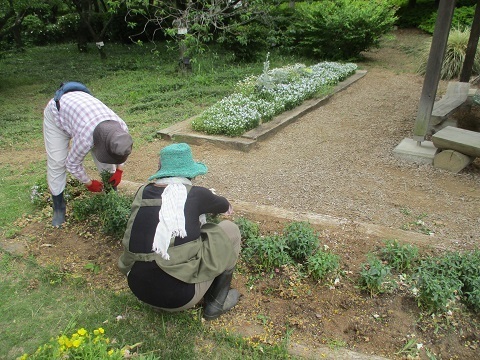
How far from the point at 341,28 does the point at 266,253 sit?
9.31 m

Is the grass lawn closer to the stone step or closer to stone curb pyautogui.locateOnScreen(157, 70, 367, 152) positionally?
stone curb pyautogui.locateOnScreen(157, 70, 367, 152)

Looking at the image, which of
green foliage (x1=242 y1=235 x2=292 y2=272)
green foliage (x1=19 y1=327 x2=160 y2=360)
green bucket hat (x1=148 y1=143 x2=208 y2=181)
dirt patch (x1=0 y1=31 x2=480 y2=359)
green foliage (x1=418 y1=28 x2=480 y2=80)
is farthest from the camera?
green foliage (x1=418 y1=28 x2=480 y2=80)

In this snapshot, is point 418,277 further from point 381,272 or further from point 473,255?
point 473,255

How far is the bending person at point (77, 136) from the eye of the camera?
10.4 ft

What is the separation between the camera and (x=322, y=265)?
2936 millimetres

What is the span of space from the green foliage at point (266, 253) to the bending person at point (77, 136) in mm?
1147

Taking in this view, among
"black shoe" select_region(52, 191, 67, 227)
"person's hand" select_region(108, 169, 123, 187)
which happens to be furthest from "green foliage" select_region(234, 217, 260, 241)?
"black shoe" select_region(52, 191, 67, 227)

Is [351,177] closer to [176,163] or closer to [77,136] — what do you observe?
[176,163]

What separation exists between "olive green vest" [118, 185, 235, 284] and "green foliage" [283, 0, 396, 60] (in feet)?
30.9

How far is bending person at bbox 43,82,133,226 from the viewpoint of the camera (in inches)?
125

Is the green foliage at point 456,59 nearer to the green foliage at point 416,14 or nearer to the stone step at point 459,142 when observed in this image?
the stone step at point 459,142

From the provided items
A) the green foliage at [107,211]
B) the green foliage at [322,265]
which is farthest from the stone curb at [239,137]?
the green foliage at [322,265]

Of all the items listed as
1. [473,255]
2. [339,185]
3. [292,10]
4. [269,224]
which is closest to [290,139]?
[339,185]

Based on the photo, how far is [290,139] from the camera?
6090 millimetres
